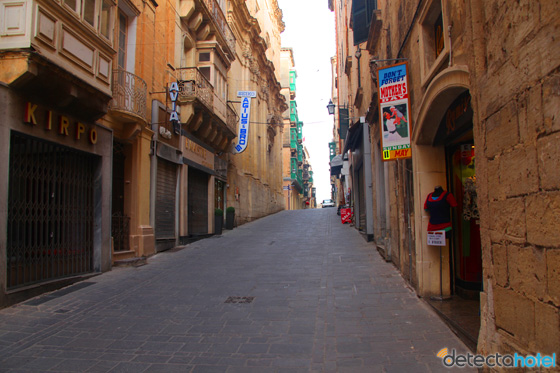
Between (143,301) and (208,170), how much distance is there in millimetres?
11067

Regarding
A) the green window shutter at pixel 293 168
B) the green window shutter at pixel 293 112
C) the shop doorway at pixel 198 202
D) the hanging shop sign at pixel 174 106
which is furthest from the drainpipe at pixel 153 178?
the green window shutter at pixel 293 112

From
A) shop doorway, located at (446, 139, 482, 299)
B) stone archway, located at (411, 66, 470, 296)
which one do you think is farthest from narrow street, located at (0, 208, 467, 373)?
shop doorway, located at (446, 139, 482, 299)

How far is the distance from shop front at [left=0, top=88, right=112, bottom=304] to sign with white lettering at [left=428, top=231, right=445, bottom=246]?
24.0ft

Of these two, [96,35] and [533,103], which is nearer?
[533,103]

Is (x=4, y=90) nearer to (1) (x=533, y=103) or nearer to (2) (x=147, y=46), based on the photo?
(2) (x=147, y=46)

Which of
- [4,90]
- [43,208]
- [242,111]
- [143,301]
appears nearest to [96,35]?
[4,90]

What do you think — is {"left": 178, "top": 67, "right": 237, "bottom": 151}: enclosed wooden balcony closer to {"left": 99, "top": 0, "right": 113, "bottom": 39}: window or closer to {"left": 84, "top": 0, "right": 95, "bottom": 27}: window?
{"left": 99, "top": 0, "right": 113, "bottom": 39}: window

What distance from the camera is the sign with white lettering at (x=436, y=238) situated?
636 centimetres

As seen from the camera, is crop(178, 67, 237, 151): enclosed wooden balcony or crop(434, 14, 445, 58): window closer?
crop(434, 14, 445, 58): window

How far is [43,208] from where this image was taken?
25.8 feet

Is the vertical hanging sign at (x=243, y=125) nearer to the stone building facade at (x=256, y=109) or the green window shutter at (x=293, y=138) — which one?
the stone building facade at (x=256, y=109)

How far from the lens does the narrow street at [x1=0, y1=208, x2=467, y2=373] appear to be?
14.5 ft

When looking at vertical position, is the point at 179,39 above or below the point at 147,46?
above

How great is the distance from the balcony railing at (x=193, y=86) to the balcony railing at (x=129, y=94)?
285 cm
